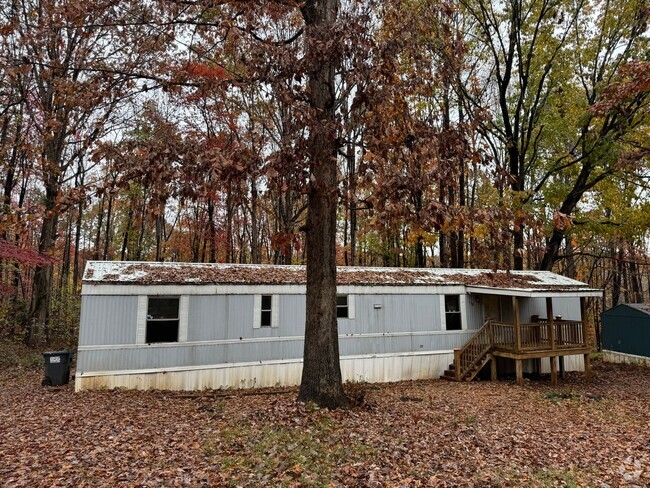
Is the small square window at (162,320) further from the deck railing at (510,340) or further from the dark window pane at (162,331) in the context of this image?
the deck railing at (510,340)

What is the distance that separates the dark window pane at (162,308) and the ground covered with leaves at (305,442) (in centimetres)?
214

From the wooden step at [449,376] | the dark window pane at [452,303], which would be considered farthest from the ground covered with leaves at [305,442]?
the dark window pane at [452,303]

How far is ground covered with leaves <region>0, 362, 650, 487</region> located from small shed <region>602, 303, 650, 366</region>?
37.9ft

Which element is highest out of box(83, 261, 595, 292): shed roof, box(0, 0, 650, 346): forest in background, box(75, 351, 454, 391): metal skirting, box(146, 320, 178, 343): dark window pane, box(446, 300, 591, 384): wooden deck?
box(0, 0, 650, 346): forest in background

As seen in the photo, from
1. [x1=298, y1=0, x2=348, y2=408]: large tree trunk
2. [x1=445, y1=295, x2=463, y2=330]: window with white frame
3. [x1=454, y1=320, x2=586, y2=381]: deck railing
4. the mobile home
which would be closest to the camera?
[x1=298, y1=0, x2=348, y2=408]: large tree trunk

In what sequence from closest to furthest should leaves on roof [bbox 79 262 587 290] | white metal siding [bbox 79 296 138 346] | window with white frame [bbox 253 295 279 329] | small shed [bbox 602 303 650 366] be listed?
1. white metal siding [bbox 79 296 138 346]
2. leaves on roof [bbox 79 262 587 290]
3. window with white frame [bbox 253 295 279 329]
4. small shed [bbox 602 303 650 366]

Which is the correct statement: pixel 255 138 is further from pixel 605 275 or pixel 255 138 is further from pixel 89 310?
pixel 605 275

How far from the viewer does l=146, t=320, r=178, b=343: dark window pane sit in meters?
11.9

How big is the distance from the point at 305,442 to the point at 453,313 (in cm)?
1108

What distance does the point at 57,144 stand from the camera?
16672 millimetres

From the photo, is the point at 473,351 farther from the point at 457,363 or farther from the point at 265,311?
the point at 265,311

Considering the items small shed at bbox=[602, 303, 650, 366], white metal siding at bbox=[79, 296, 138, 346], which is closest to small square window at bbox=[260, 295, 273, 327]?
white metal siding at bbox=[79, 296, 138, 346]

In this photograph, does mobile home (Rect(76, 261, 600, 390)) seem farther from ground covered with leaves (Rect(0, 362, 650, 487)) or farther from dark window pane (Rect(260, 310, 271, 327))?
ground covered with leaves (Rect(0, 362, 650, 487))

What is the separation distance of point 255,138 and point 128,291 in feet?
21.5
